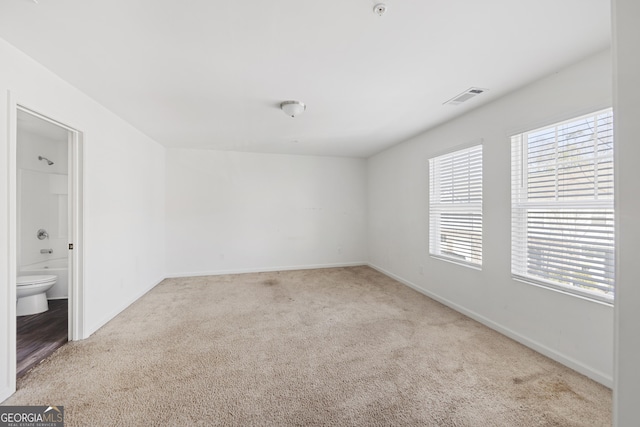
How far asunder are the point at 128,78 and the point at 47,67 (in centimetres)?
56

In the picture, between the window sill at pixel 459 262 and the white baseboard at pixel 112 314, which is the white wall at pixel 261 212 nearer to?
the white baseboard at pixel 112 314

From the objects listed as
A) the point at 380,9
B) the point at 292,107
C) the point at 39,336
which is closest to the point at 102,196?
the point at 39,336

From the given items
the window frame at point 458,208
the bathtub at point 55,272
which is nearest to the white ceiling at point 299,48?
the window frame at point 458,208

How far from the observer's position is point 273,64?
2.20 meters

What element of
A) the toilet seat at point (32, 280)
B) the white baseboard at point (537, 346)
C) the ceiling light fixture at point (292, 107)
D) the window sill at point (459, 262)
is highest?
the ceiling light fixture at point (292, 107)

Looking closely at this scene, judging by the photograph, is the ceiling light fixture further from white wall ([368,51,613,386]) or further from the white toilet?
the white toilet

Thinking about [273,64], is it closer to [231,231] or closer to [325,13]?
[325,13]

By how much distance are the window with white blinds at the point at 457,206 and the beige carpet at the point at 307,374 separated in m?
0.85

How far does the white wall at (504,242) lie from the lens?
2094 mm

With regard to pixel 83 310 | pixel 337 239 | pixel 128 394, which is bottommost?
pixel 128 394

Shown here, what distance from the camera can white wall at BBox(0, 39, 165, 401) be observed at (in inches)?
74.1

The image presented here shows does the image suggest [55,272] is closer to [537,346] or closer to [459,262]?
[459,262]

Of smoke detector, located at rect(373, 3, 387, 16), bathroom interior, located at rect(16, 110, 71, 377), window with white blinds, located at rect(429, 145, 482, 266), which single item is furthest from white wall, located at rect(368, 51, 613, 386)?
bathroom interior, located at rect(16, 110, 71, 377)

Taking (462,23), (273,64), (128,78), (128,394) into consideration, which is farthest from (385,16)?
(128,394)
